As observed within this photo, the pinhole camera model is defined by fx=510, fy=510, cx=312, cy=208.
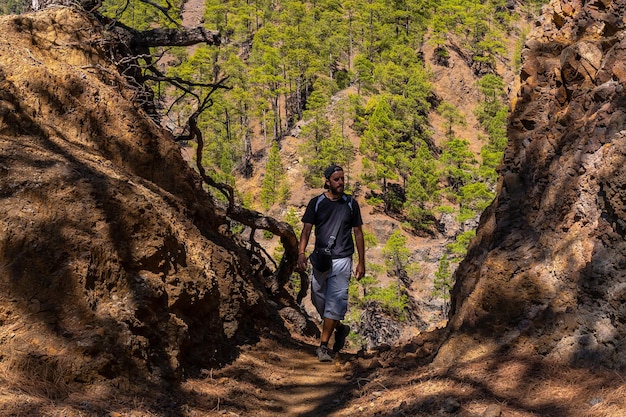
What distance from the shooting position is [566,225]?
11.4 feet

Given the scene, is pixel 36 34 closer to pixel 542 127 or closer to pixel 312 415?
pixel 312 415

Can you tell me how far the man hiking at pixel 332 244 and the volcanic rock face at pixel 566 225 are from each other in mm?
1164

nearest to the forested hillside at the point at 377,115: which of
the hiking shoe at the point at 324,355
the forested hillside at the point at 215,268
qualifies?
the forested hillside at the point at 215,268

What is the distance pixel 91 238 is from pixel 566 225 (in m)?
3.17

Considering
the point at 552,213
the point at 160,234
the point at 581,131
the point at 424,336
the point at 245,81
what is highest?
the point at 245,81

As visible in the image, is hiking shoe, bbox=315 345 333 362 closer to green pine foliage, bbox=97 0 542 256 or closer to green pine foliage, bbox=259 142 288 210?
green pine foliage, bbox=97 0 542 256

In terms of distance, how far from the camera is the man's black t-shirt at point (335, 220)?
4938 mm

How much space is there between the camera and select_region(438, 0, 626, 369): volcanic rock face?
2.98 metres

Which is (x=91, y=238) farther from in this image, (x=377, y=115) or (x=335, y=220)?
(x=377, y=115)

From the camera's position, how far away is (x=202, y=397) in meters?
3.39

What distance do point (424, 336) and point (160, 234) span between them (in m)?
3.62

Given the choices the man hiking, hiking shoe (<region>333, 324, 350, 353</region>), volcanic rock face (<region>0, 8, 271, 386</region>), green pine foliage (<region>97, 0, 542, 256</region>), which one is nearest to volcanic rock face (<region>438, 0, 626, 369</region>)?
the man hiking

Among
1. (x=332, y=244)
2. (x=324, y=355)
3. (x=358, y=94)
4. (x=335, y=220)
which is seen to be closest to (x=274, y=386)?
(x=324, y=355)

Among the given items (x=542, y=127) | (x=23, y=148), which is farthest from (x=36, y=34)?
(x=542, y=127)
